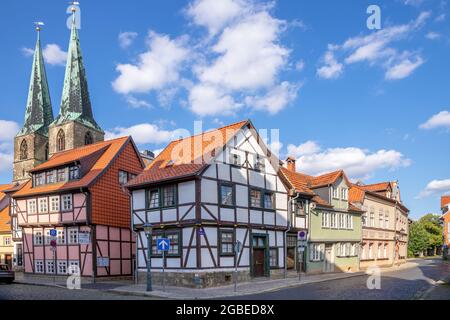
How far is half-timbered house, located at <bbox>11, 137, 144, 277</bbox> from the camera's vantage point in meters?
31.2

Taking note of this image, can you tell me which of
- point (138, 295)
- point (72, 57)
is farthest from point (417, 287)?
point (72, 57)

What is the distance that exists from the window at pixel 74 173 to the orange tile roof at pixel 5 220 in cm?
1512

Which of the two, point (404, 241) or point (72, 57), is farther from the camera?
point (72, 57)

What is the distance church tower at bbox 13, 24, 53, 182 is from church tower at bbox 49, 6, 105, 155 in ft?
16.4

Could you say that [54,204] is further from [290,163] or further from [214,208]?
[290,163]

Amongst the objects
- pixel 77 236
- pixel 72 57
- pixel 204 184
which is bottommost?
pixel 77 236

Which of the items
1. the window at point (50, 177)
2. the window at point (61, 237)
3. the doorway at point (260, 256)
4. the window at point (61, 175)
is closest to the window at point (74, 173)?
the window at point (61, 175)

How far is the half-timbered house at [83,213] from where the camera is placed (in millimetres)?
31156

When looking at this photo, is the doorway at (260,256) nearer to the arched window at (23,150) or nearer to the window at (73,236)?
the window at (73,236)

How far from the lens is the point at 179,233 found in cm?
2562

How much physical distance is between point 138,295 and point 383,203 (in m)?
33.4

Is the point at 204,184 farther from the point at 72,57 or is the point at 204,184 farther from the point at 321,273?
the point at 72,57

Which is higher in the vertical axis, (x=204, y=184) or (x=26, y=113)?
(x=26, y=113)
